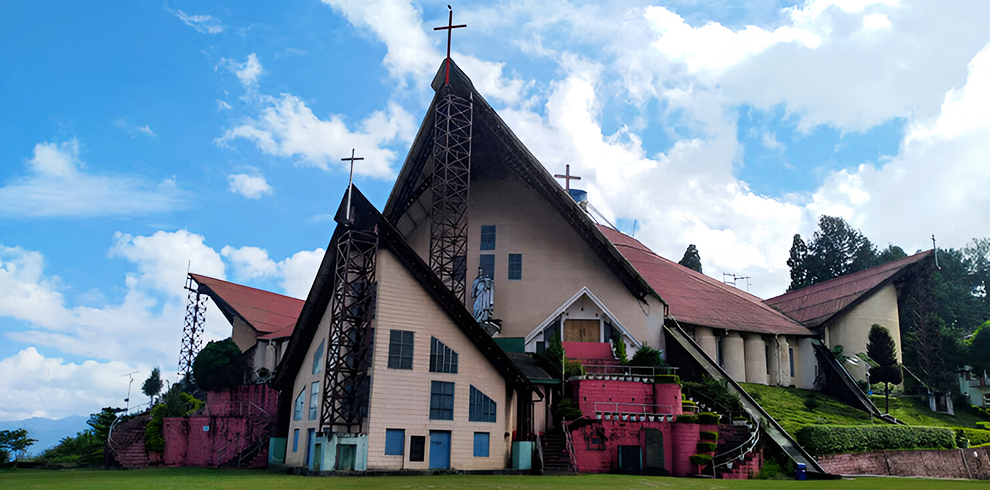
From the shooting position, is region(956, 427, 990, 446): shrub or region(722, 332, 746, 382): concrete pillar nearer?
region(956, 427, 990, 446): shrub

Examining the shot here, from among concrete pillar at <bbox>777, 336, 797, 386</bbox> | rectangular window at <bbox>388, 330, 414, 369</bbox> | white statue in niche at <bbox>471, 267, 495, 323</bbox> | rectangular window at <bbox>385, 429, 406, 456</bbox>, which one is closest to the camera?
rectangular window at <bbox>385, 429, 406, 456</bbox>

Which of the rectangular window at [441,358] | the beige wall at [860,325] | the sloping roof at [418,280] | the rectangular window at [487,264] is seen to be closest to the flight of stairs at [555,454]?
the sloping roof at [418,280]

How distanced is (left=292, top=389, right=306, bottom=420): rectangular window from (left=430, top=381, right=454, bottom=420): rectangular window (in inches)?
234

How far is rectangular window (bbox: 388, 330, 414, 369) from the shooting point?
27438 millimetres

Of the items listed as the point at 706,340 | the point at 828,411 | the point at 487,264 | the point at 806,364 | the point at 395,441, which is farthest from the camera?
the point at 806,364

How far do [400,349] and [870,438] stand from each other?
2021cm

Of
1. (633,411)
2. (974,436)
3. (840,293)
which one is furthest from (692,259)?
(633,411)

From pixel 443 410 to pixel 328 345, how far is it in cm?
481

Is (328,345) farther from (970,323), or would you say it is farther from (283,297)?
(970,323)

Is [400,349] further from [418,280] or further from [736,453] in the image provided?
[736,453]

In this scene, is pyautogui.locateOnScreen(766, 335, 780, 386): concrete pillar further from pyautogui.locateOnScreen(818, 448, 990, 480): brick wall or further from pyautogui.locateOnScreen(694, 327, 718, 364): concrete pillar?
pyautogui.locateOnScreen(818, 448, 990, 480): brick wall

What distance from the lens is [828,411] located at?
39562 mm

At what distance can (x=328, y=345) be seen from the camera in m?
27.7

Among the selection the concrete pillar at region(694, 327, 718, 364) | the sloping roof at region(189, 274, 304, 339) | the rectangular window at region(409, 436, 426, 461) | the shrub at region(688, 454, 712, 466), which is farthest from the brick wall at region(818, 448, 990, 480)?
the sloping roof at region(189, 274, 304, 339)
